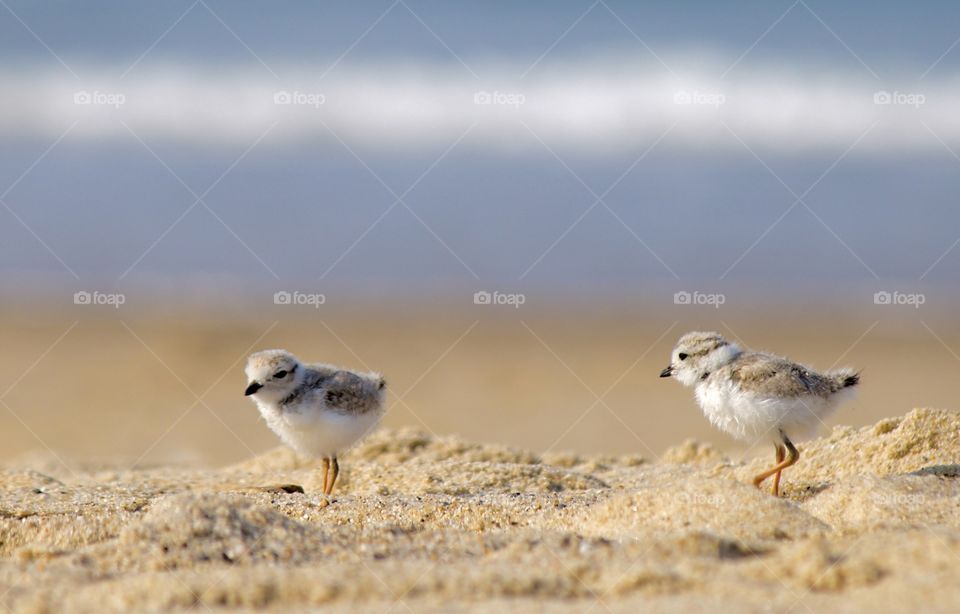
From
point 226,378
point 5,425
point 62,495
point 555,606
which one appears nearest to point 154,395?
point 226,378

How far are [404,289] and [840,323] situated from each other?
11.8 meters

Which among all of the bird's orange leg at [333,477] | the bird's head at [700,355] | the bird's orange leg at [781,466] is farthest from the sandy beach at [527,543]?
the bird's head at [700,355]

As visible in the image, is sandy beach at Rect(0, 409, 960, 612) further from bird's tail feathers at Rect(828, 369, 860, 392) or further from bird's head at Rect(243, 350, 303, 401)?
bird's head at Rect(243, 350, 303, 401)

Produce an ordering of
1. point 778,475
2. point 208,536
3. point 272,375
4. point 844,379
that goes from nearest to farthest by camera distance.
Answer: point 208,536 → point 778,475 → point 844,379 → point 272,375

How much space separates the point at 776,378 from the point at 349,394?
2617 mm

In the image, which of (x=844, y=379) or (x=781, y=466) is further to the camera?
(x=844, y=379)

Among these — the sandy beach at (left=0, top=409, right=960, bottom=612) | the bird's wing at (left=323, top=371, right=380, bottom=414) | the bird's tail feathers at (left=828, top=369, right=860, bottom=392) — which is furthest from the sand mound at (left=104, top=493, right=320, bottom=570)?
the bird's tail feathers at (left=828, top=369, right=860, bottom=392)

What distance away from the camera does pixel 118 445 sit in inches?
503

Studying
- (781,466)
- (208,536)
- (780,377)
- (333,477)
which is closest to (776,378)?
(780,377)

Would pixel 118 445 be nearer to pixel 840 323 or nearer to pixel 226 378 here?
pixel 226 378

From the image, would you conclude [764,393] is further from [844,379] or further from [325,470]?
[325,470]

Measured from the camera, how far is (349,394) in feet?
22.0

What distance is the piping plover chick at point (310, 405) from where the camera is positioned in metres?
6.51

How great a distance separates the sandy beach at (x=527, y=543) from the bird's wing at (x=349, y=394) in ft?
2.09
